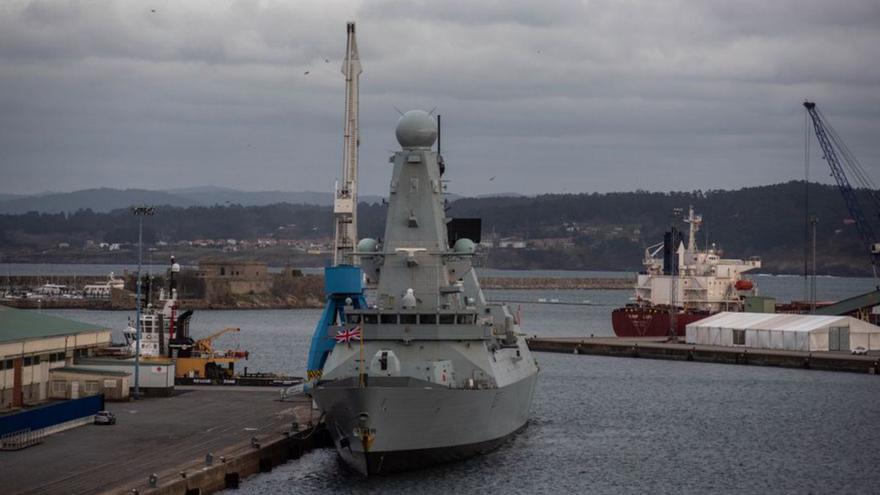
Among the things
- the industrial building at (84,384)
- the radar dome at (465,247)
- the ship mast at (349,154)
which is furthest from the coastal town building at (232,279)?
the radar dome at (465,247)

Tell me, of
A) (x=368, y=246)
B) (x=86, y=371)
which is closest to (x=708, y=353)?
(x=368, y=246)

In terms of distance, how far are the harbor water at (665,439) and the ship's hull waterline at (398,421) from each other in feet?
2.06

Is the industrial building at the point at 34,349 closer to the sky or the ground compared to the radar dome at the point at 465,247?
closer to the ground

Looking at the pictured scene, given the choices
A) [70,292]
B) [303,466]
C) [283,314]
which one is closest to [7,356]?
[303,466]

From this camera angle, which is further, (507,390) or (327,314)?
(327,314)

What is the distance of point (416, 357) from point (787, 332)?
6005 centimetres

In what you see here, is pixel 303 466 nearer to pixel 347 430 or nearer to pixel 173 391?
pixel 347 430

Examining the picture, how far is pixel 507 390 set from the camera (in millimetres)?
52156

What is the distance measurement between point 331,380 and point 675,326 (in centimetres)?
8140

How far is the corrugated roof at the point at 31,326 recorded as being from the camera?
177ft

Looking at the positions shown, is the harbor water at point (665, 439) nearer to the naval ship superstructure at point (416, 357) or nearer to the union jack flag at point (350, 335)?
the naval ship superstructure at point (416, 357)

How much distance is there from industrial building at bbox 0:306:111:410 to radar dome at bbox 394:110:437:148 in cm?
1618

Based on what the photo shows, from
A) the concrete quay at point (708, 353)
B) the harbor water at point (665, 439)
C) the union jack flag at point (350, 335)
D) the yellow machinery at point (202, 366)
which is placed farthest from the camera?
the concrete quay at point (708, 353)

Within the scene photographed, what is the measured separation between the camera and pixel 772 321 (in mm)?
107312
